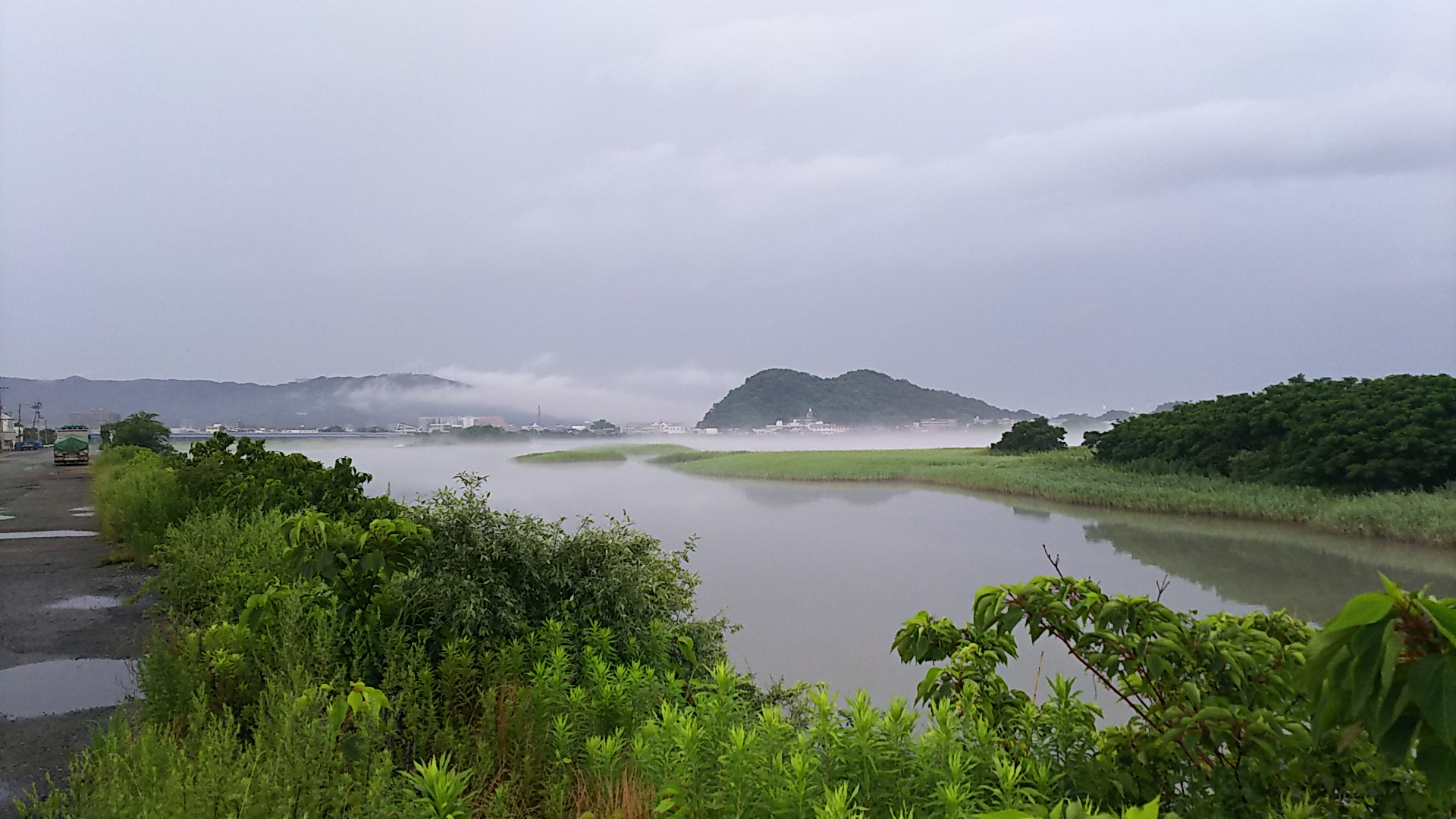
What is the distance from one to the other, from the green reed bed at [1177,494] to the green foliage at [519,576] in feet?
33.2

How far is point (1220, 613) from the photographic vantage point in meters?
2.69

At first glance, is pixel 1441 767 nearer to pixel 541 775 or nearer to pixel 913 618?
pixel 913 618

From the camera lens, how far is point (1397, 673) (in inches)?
54.1

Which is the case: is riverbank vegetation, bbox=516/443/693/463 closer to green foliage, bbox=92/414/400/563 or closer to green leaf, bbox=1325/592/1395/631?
green foliage, bbox=92/414/400/563

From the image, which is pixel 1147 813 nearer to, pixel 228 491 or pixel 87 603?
pixel 87 603

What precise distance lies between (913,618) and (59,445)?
4126 centimetres

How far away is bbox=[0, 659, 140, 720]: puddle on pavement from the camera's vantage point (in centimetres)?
445

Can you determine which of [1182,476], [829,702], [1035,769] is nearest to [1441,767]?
[1035,769]

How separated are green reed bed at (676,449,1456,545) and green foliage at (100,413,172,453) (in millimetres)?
20457

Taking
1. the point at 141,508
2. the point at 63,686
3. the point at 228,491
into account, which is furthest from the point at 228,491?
Answer: the point at 63,686

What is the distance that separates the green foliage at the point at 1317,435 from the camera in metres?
13.0

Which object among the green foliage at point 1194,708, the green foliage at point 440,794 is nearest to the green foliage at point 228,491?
the green foliage at point 440,794

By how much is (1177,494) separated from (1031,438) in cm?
1645

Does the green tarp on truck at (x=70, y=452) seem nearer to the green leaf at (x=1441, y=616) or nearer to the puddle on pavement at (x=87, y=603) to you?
the puddle on pavement at (x=87, y=603)
